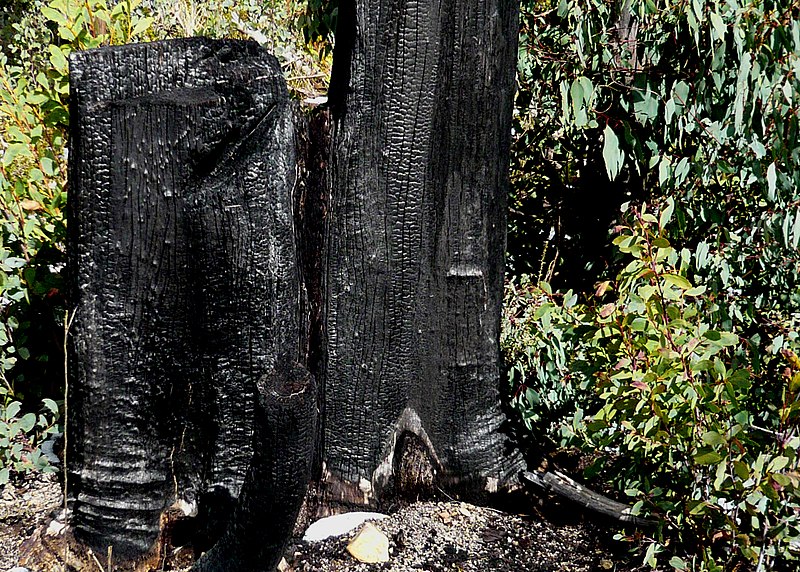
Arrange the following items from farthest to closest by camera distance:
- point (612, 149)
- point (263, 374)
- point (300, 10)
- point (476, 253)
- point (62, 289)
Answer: point (300, 10)
point (62, 289)
point (612, 149)
point (476, 253)
point (263, 374)

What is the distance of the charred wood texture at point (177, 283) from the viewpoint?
6.42 ft

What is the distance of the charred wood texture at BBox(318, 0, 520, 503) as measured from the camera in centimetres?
212

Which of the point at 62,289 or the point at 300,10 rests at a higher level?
the point at 300,10

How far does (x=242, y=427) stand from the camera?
2.17m

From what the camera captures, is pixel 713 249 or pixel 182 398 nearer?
pixel 182 398

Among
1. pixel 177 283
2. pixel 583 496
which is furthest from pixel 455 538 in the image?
pixel 177 283

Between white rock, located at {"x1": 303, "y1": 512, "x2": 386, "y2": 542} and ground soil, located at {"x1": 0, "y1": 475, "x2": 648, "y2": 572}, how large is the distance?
3 centimetres

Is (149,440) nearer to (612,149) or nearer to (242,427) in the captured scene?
(242,427)

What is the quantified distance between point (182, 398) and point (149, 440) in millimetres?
140

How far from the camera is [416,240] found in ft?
7.38

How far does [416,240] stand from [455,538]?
33.4 inches

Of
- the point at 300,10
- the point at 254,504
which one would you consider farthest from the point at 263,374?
the point at 300,10

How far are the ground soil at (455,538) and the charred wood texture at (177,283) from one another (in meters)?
0.31

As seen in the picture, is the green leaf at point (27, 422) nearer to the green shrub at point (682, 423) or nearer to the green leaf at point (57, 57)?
the green leaf at point (57, 57)
